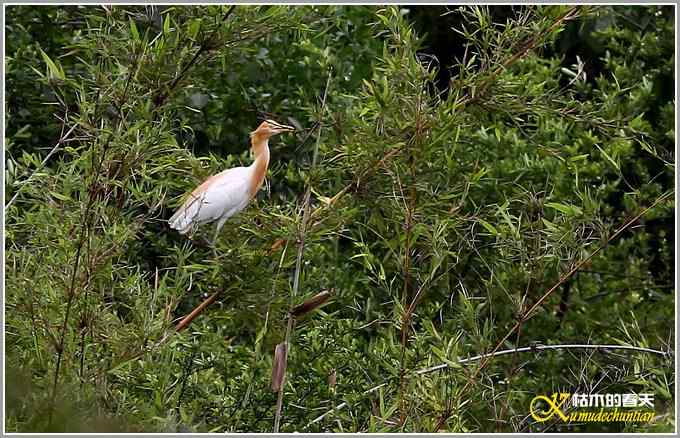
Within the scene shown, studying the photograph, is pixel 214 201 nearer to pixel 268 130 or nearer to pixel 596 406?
pixel 268 130

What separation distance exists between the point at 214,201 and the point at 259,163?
5.0 inches

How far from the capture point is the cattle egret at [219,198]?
1649mm

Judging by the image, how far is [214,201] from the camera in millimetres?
1648

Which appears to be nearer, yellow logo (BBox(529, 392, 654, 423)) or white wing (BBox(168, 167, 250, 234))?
white wing (BBox(168, 167, 250, 234))

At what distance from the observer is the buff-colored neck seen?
1705 mm

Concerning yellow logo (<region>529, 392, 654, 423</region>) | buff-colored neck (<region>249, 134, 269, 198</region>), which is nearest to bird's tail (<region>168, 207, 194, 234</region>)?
buff-colored neck (<region>249, 134, 269, 198</region>)

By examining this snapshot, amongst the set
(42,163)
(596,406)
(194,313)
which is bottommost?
(596,406)

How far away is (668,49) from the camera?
10.3 ft

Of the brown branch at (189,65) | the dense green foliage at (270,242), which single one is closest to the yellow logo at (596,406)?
the dense green foliage at (270,242)

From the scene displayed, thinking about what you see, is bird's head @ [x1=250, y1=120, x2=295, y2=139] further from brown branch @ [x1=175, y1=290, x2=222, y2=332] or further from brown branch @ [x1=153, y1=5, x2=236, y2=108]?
brown branch @ [x1=175, y1=290, x2=222, y2=332]

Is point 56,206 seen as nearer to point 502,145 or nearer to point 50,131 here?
point 50,131

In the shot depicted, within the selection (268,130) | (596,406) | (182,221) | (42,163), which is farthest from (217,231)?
(596,406)

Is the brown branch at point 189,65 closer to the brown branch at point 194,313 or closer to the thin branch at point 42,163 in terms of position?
the thin branch at point 42,163

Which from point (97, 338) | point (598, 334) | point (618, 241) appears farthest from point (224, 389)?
point (618, 241)
